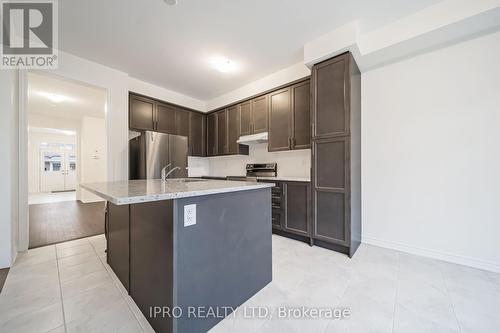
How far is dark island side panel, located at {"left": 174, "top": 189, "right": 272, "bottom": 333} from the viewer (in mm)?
1194

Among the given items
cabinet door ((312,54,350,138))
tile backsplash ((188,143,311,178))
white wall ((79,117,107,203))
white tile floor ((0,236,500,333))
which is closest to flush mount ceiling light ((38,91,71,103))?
white wall ((79,117,107,203))

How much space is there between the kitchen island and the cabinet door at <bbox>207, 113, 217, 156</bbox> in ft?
9.81

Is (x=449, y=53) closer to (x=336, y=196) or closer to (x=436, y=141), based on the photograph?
(x=436, y=141)

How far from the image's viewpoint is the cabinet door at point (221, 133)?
4.43m

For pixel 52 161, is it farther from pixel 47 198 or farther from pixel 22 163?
pixel 22 163

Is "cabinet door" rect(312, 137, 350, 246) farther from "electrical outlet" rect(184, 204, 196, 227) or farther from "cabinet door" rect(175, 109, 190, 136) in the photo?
"cabinet door" rect(175, 109, 190, 136)

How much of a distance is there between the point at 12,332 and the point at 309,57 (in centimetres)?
381

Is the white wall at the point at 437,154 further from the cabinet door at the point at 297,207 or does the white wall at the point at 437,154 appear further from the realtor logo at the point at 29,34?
the realtor logo at the point at 29,34

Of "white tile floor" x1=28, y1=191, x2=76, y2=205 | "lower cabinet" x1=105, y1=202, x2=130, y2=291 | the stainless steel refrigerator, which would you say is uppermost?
the stainless steel refrigerator

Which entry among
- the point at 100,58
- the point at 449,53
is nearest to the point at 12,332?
the point at 100,58

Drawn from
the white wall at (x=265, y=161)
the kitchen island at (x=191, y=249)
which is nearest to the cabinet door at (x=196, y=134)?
the white wall at (x=265, y=161)

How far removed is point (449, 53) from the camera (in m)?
2.29

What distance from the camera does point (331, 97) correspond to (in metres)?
2.54

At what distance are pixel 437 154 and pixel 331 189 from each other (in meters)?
1.30
